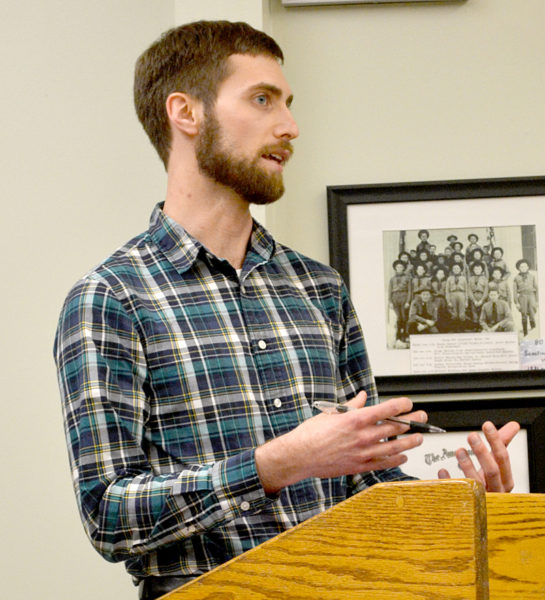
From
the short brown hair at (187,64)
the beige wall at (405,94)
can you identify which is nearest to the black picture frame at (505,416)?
the beige wall at (405,94)

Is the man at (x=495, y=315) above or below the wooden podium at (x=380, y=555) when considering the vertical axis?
above

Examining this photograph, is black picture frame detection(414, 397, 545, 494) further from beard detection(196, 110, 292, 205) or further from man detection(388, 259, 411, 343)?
beard detection(196, 110, 292, 205)

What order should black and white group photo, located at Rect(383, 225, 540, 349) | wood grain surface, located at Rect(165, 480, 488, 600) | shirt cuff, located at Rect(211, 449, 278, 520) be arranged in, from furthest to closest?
1. black and white group photo, located at Rect(383, 225, 540, 349)
2. shirt cuff, located at Rect(211, 449, 278, 520)
3. wood grain surface, located at Rect(165, 480, 488, 600)

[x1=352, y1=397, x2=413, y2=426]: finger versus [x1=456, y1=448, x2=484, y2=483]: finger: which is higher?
[x1=352, y1=397, x2=413, y2=426]: finger

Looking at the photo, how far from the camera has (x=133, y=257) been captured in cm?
128

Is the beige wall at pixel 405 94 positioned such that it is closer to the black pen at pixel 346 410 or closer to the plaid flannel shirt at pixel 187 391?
the plaid flannel shirt at pixel 187 391

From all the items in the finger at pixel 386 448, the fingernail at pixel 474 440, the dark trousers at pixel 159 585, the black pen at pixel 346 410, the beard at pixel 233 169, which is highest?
the beard at pixel 233 169

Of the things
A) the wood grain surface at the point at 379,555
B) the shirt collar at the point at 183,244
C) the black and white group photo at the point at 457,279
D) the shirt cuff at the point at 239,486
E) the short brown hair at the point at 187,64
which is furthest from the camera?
the black and white group photo at the point at 457,279

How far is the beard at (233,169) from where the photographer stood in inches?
51.9

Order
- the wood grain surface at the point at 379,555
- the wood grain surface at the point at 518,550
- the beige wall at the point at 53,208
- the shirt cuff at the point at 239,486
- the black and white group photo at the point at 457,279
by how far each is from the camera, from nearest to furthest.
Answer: the wood grain surface at the point at 379,555 → the wood grain surface at the point at 518,550 → the shirt cuff at the point at 239,486 → the beige wall at the point at 53,208 → the black and white group photo at the point at 457,279

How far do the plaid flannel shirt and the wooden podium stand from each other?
0.92ft

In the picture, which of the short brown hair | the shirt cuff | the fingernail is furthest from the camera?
the short brown hair

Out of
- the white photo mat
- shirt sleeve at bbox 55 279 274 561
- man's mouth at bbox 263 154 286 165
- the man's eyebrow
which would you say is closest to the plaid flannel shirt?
shirt sleeve at bbox 55 279 274 561

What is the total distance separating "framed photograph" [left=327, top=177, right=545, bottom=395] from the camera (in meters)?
1.85
